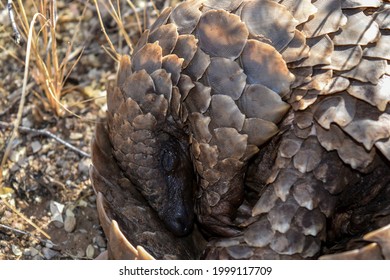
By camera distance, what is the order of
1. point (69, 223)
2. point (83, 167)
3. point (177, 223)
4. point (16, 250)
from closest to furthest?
point (177, 223)
point (16, 250)
point (69, 223)
point (83, 167)

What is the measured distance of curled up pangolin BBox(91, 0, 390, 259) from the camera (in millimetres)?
2225

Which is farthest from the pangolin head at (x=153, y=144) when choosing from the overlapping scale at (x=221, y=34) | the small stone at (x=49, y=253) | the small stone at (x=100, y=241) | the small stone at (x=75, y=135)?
the small stone at (x=75, y=135)

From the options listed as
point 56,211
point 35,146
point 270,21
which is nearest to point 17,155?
point 35,146

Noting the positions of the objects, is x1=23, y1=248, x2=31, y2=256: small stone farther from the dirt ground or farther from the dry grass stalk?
the dry grass stalk

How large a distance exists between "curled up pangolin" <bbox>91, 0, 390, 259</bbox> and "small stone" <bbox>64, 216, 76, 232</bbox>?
0.57 m

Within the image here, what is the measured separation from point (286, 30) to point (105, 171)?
2.81 feet

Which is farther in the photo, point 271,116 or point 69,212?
point 69,212

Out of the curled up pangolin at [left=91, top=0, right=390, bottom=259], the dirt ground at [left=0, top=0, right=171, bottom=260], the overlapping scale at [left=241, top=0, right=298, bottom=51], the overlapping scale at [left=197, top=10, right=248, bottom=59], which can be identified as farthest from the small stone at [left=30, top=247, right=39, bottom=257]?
the overlapping scale at [left=241, top=0, right=298, bottom=51]

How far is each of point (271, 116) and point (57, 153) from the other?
4.54ft

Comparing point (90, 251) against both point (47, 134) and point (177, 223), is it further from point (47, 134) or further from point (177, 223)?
point (47, 134)

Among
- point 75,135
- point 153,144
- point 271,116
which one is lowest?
point 75,135

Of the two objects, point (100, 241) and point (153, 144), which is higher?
point (153, 144)

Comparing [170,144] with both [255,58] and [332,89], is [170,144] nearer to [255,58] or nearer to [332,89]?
[255,58]

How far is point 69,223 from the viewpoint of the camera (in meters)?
3.03
